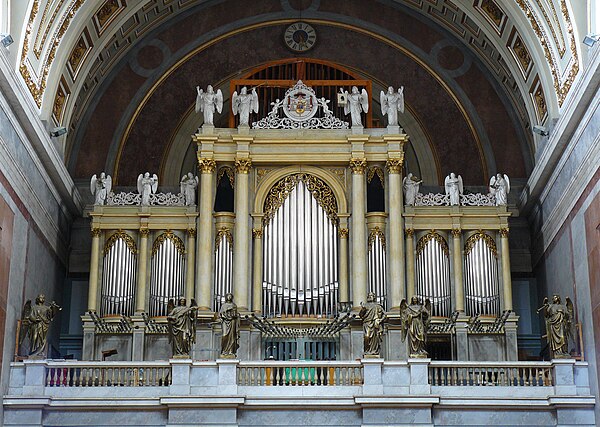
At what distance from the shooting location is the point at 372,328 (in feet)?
72.7

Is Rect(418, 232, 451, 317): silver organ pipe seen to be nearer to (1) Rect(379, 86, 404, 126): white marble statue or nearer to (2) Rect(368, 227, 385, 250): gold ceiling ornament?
(2) Rect(368, 227, 385, 250): gold ceiling ornament

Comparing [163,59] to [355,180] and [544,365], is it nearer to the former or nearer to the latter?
[355,180]

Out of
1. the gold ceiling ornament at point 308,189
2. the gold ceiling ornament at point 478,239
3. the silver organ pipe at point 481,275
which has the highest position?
the gold ceiling ornament at point 308,189

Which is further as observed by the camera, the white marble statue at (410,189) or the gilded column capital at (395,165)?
the white marble statue at (410,189)

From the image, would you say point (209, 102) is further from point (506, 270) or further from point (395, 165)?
point (506, 270)

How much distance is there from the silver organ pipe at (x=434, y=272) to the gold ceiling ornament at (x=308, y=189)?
2.03 m

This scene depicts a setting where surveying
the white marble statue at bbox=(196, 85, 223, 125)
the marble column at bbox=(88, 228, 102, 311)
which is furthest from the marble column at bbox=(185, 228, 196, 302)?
the white marble statue at bbox=(196, 85, 223, 125)

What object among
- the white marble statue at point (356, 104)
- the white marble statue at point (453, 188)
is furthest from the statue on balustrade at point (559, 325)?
the white marble statue at point (356, 104)

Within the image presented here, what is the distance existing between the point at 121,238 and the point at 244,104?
3.99 metres

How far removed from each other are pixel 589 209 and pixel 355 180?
17.9 feet

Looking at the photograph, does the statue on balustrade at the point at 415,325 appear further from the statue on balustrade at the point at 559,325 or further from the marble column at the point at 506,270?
the marble column at the point at 506,270

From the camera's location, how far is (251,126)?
27000 mm

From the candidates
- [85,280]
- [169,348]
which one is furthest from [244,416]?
[85,280]

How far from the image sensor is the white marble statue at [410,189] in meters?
26.2
